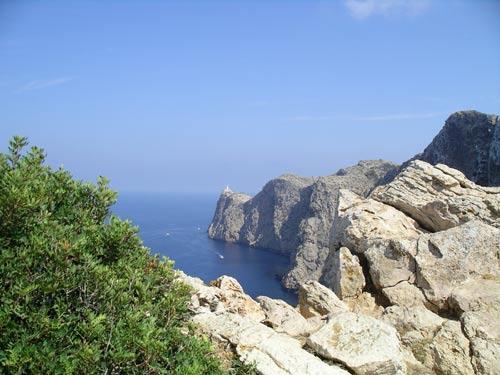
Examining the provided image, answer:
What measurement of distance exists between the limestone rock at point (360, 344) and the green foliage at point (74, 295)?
4.89 meters

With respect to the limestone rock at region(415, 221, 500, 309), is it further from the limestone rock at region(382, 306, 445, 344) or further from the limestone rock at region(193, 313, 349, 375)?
the limestone rock at region(193, 313, 349, 375)

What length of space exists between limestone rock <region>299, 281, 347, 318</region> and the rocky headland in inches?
1.6

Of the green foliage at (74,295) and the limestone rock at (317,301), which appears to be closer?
the green foliage at (74,295)

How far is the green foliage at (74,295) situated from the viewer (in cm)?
639

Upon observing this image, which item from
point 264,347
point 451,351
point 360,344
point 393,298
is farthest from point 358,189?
point 264,347

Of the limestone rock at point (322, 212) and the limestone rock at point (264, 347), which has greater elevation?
the limestone rock at point (264, 347)

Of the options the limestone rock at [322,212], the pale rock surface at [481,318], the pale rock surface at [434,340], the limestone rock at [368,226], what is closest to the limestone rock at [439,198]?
the limestone rock at [368,226]

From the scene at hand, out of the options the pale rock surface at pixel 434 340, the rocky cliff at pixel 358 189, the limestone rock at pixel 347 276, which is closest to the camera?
the pale rock surface at pixel 434 340

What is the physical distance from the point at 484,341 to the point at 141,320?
10510 millimetres

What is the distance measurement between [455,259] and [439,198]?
15.8 feet

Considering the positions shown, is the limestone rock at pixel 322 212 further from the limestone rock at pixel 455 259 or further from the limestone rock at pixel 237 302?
the limestone rock at pixel 455 259

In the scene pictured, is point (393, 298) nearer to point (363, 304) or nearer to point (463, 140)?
point (363, 304)

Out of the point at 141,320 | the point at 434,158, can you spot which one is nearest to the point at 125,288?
the point at 141,320

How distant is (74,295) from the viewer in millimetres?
7277
